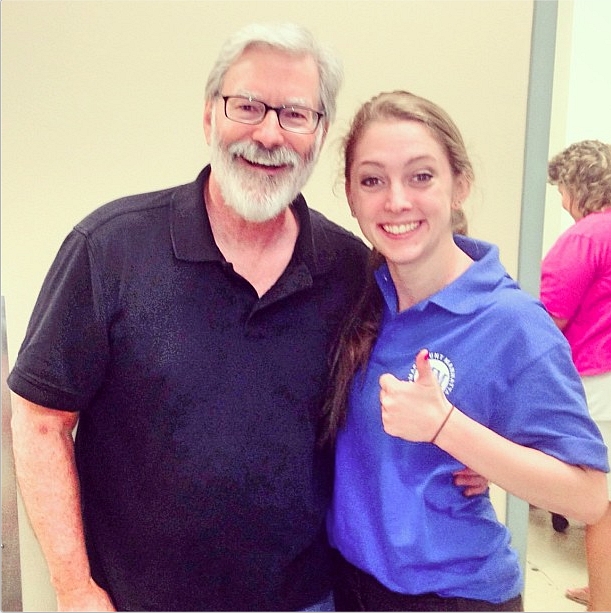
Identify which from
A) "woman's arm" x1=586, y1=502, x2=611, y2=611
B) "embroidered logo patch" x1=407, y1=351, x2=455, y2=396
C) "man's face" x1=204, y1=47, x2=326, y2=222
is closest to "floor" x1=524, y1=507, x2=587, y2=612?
"woman's arm" x1=586, y1=502, x2=611, y2=611

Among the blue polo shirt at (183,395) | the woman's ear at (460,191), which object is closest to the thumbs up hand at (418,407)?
the blue polo shirt at (183,395)

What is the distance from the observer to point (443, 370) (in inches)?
37.0

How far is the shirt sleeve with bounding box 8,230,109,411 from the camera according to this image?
934 mm

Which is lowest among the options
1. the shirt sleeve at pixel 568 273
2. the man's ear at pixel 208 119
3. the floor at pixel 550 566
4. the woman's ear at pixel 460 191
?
the floor at pixel 550 566

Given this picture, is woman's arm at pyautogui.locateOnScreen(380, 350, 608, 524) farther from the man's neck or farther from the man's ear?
the man's ear

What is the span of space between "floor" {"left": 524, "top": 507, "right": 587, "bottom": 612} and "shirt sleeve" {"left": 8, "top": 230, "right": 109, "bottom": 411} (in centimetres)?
88

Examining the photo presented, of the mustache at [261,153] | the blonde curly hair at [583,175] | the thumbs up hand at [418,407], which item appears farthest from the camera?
the blonde curly hair at [583,175]

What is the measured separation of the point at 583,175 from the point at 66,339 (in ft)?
3.22

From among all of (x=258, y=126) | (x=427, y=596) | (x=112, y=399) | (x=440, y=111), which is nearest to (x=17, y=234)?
(x=112, y=399)

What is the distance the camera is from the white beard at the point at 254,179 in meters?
0.98

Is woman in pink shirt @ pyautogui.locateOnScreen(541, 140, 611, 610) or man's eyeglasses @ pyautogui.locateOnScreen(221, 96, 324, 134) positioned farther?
woman in pink shirt @ pyautogui.locateOnScreen(541, 140, 611, 610)

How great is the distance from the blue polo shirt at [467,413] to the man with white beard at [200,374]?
0.32 ft

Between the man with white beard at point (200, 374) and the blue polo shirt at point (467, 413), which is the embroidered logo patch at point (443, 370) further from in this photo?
the man with white beard at point (200, 374)

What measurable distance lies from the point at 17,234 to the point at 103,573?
2.16 ft
